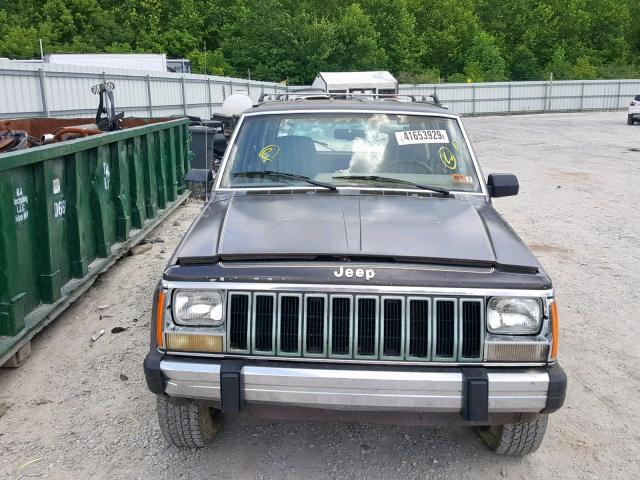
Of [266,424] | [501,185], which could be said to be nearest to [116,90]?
[501,185]

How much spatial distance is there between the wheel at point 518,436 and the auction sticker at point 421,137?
6.35 feet

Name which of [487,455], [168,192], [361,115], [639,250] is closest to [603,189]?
[639,250]

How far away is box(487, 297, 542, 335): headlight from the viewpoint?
9.87ft

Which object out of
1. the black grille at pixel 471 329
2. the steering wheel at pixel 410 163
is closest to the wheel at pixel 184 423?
the black grille at pixel 471 329

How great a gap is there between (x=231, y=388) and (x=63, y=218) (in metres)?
3.32

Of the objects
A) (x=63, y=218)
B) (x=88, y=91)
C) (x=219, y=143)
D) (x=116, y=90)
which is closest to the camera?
(x=63, y=218)

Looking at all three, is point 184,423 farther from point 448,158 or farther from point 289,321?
point 448,158

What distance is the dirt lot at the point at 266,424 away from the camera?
11.5ft

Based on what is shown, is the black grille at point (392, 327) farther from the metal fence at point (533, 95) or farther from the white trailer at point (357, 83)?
the metal fence at point (533, 95)

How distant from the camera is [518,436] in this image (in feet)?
11.1

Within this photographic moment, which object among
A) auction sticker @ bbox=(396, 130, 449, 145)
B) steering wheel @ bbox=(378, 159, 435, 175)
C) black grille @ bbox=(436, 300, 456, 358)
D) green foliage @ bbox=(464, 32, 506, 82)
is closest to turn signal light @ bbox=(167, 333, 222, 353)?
black grille @ bbox=(436, 300, 456, 358)

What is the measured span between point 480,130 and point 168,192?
2372cm

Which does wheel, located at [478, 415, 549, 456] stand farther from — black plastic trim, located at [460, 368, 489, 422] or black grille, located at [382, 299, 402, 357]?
black grille, located at [382, 299, 402, 357]

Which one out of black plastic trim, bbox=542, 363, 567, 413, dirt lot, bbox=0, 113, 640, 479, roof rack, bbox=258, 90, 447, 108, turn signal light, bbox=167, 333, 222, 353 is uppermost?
roof rack, bbox=258, 90, 447, 108
